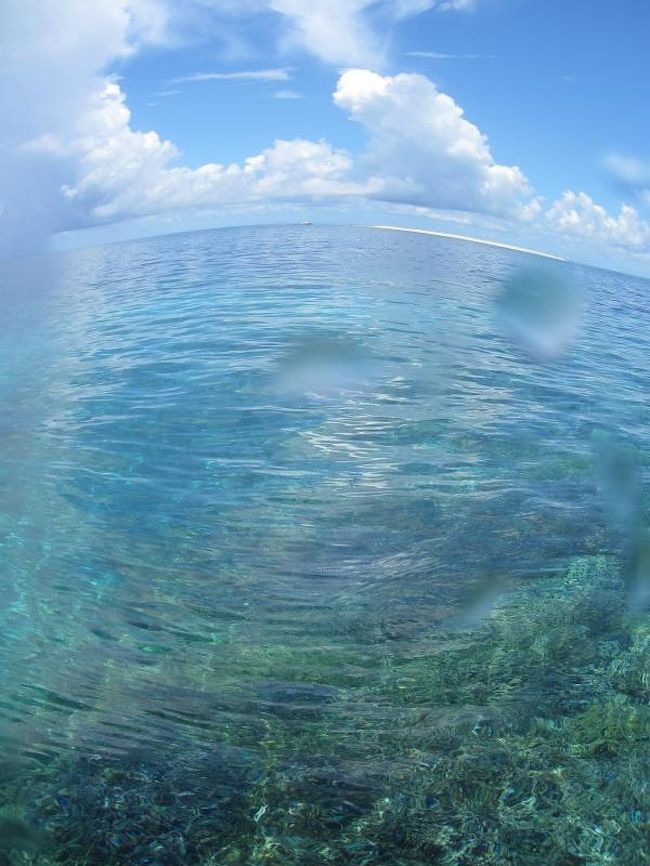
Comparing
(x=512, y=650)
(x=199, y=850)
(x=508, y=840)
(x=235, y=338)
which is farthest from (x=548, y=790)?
(x=235, y=338)

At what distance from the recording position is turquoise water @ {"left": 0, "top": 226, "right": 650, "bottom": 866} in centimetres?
344

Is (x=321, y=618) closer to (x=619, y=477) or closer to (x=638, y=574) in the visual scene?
(x=638, y=574)

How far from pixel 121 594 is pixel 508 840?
11.9 feet

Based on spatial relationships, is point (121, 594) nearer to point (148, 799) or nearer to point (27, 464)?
point (148, 799)

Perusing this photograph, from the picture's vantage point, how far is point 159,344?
1395cm

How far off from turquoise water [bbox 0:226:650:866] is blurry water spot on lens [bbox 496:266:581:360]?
15.2ft

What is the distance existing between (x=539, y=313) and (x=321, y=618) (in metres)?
19.7

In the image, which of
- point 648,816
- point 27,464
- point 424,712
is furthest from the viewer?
point 27,464

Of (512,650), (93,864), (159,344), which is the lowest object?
(93,864)

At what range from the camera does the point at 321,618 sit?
5.12 meters

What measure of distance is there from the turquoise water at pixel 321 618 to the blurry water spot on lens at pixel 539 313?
4.63 m

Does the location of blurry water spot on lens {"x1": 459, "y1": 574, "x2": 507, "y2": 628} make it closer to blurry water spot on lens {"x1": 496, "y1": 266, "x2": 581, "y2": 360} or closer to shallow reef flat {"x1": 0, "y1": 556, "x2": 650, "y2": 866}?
shallow reef flat {"x1": 0, "y1": 556, "x2": 650, "y2": 866}

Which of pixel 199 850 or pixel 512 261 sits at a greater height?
pixel 512 261

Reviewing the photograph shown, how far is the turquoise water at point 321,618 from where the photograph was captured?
3.44 m
